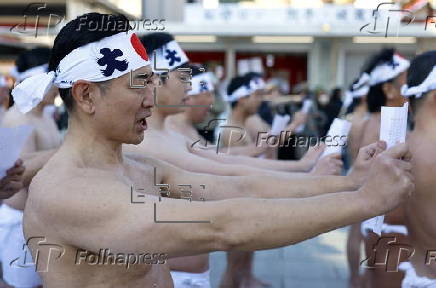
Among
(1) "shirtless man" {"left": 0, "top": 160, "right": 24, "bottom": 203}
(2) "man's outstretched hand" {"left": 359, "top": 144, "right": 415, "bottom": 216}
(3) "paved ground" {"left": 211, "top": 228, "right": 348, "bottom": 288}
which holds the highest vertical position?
(2) "man's outstretched hand" {"left": 359, "top": 144, "right": 415, "bottom": 216}

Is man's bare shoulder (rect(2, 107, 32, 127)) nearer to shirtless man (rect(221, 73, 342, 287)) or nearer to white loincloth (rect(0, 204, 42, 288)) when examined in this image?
white loincloth (rect(0, 204, 42, 288))

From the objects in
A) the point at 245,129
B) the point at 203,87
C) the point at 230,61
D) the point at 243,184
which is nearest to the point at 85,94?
the point at 243,184

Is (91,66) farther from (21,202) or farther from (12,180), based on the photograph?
(21,202)

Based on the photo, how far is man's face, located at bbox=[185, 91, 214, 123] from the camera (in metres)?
5.22

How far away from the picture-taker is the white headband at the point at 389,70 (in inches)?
206

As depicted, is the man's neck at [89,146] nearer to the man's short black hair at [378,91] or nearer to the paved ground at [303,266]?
the man's short black hair at [378,91]

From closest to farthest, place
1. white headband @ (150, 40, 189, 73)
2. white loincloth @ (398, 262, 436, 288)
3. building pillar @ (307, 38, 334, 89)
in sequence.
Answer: white loincloth @ (398, 262, 436, 288)
white headband @ (150, 40, 189, 73)
building pillar @ (307, 38, 334, 89)

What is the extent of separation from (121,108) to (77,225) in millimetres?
433

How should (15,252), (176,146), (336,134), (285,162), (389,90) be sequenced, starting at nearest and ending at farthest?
(336,134) → (176,146) → (285,162) → (15,252) → (389,90)

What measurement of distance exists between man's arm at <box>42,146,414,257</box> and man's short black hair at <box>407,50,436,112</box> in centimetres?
142

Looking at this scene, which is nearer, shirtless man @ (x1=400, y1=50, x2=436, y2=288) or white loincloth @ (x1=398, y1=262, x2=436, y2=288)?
shirtless man @ (x1=400, y1=50, x2=436, y2=288)

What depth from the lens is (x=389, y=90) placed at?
5203mm

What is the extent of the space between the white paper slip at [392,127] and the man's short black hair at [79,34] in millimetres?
979

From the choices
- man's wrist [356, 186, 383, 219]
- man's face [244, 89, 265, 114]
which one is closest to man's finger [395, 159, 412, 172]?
man's wrist [356, 186, 383, 219]
